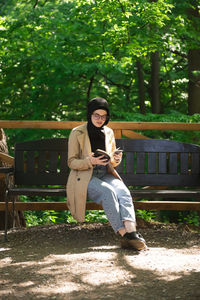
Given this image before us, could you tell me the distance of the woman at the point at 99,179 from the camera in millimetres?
4520

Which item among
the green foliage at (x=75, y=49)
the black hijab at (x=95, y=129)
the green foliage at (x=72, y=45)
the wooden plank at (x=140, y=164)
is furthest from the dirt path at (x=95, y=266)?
the green foliage at (x=72, y=45)

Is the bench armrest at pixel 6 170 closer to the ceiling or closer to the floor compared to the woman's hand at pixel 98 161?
closer to the floor

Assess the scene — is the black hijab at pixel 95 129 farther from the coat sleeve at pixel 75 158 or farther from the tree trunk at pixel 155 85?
the tree trunk at pixel 155 85

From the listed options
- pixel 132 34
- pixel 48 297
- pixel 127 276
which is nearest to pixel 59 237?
pixel 127 276

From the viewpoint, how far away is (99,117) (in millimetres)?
5016

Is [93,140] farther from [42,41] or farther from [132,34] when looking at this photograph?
[42,41]

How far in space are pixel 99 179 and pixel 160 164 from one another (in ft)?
3.22

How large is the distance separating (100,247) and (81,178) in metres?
0.72

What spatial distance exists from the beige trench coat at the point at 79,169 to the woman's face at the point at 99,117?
0.49 ft

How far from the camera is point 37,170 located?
5605 millimetres

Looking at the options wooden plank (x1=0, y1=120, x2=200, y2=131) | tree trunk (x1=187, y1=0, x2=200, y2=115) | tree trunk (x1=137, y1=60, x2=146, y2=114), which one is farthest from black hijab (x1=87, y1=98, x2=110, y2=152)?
tree trunk (x1=137, y1=60, x2=146, y2=114)

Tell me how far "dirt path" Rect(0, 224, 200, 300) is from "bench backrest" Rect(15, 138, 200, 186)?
58 centimetres

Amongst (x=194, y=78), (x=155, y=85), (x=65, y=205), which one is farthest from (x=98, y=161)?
(x=155, y=85)

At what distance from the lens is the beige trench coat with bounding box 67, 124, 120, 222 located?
190 inches
